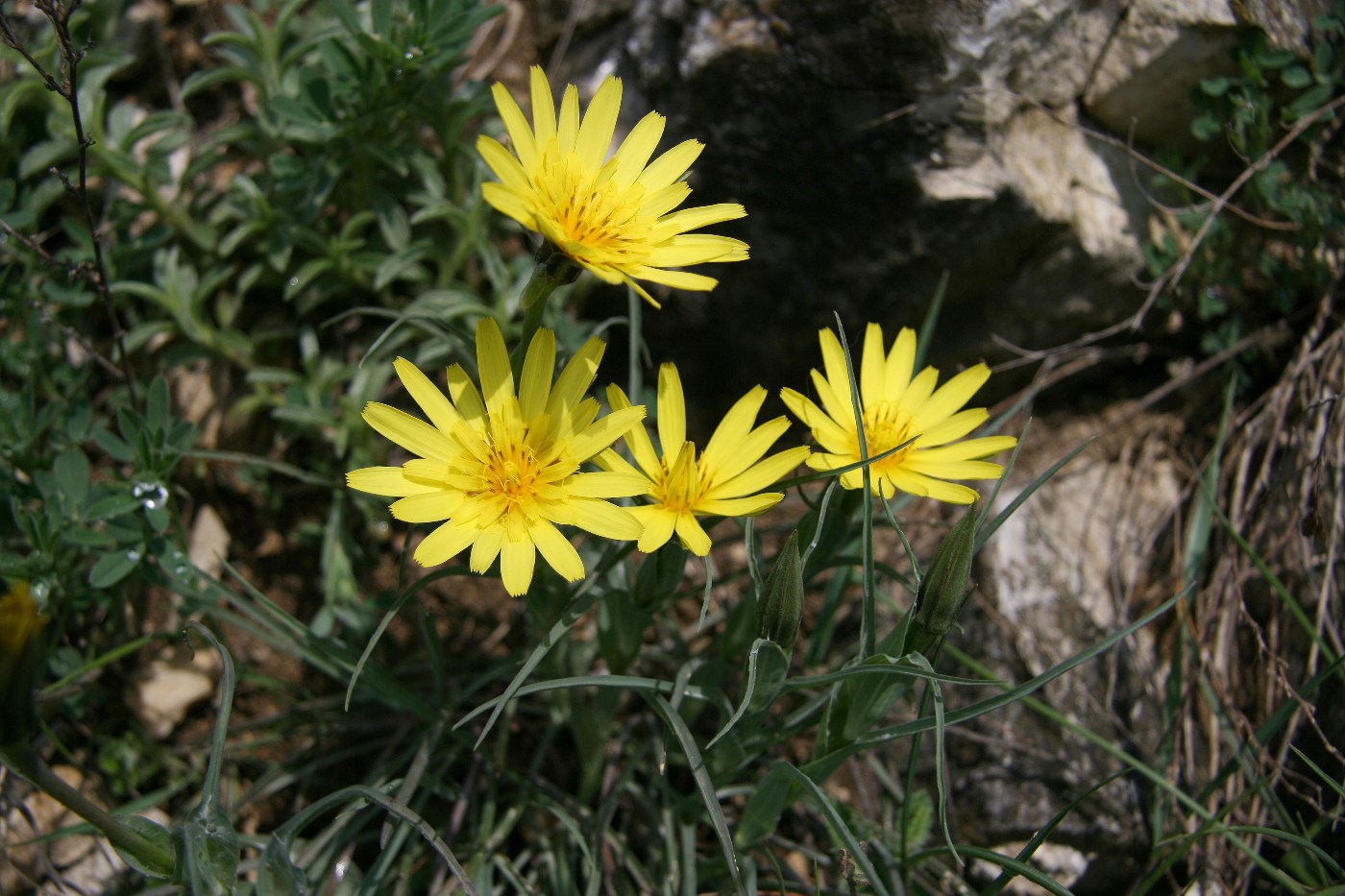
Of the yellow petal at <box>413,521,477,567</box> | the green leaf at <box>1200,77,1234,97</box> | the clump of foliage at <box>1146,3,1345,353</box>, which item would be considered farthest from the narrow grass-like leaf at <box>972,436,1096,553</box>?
the green leaf at <box>1200,77,1234,97</box>

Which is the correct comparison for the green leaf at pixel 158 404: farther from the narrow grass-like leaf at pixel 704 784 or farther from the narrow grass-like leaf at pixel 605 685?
the narrow grass-like leaf at pixel 704 784

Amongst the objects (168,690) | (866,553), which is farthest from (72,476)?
(866,553)

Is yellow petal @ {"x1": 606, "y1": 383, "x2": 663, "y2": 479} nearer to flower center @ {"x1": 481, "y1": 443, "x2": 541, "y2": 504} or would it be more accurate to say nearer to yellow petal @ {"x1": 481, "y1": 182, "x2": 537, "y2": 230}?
flower center @ {"x1": 481, "y1": 443, "x2": 541, "y2": 504}

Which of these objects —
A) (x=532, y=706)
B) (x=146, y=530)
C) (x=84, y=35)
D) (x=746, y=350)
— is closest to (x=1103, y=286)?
(x=746, y=350)

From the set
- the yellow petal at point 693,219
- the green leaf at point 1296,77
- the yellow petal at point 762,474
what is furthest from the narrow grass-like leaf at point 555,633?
the green leaf at point 1296,77

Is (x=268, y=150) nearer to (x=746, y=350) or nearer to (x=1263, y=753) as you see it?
(x=746, y=350)

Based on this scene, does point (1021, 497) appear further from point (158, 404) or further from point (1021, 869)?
point (158, 404)

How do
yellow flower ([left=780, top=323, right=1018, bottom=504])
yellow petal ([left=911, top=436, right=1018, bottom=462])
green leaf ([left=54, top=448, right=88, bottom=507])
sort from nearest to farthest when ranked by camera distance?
1. yellow flower ([left=780, top=323, right=1018, bottom=504])
2. yellow petal ([left=911, top=436, right=1018, bottom=462])
3. green leaf ([left=54, top=448, right=88, bottom=507])
